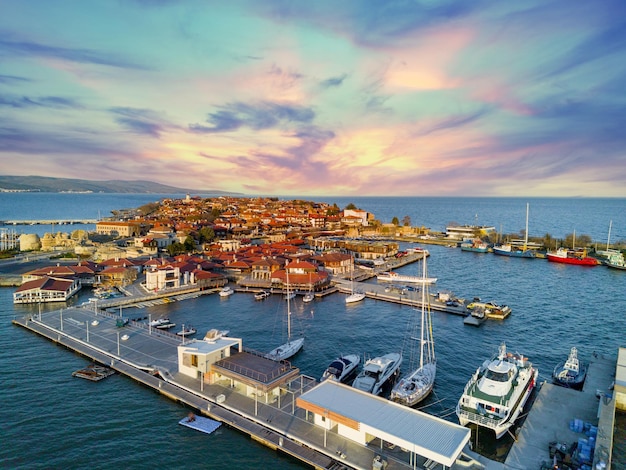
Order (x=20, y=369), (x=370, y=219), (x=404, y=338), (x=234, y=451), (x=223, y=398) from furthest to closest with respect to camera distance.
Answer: (x=370, y=219) → (x=404, y=338) → (x=20, y=369) → (x=223, y=398) → (x=234, y=451)

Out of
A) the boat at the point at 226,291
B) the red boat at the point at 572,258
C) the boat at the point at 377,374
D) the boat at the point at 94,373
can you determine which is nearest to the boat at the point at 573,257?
the red boat at the point at 572,258

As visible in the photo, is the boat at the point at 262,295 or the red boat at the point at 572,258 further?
the red boat at the point at 572,258

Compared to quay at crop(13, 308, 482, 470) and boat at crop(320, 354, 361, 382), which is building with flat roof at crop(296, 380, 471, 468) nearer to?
quay at crop(13, 308, 482, 470)

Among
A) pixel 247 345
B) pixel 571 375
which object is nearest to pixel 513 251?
pixel 571 375

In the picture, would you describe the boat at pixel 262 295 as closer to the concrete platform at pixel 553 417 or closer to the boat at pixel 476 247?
the concrete platform at pixel 553 417

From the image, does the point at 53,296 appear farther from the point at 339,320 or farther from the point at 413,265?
the point at 413,265

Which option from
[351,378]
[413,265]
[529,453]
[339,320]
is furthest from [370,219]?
[529,453]
